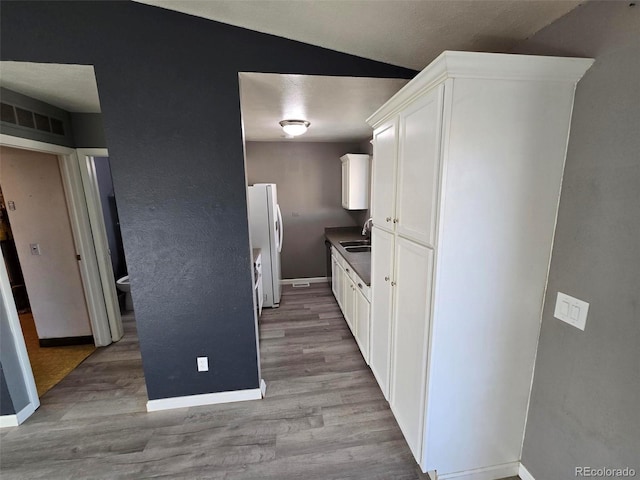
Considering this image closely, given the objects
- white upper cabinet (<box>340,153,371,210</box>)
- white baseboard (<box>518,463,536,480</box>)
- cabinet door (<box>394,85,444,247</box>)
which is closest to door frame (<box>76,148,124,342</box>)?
cabinet door (<box>394,85,444,247</box>)

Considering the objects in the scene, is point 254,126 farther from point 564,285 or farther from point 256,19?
point 564,285

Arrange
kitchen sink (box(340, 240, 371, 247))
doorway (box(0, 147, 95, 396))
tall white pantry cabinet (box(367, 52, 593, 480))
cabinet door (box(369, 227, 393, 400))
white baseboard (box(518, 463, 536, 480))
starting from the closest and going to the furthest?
1. tall white pantry cabinet (box(367, 52, 593, 480))
2. white baseboard (box(518, 463, 536, 480))
3. cabinet door (box(369, 227, 393, 400))
4. doorway (box(0, 147, 95, 396))
5. kitchen sink (box(340, 240, 371, 247))

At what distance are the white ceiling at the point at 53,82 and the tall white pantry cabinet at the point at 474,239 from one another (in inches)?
80.0

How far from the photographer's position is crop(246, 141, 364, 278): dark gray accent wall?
4.34 metres

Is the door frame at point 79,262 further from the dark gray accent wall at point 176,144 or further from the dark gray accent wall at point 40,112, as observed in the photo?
the dark gray accent wall at point 176,144

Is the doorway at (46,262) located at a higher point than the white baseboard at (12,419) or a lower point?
higher

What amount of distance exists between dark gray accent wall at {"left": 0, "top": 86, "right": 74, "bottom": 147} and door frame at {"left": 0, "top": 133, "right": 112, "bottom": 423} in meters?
0.05

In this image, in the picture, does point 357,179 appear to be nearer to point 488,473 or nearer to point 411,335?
point 411,335

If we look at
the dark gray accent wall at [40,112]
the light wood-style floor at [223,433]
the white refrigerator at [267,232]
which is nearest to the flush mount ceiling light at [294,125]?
the white refrigerator at [267,232]

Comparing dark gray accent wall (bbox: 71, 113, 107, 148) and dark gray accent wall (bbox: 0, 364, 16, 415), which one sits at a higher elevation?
dark gray accent wall (bbox: 71, 113, 107, 148)

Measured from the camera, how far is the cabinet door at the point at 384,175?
5.37 ft

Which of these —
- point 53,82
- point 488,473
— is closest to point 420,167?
point 488,473

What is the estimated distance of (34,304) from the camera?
286cm

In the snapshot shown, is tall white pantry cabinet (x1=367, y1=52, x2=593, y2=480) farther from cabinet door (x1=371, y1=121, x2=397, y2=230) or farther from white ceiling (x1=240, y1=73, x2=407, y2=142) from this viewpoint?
white ceiling (x1=240, y1=73, x2=407, y2=142)
